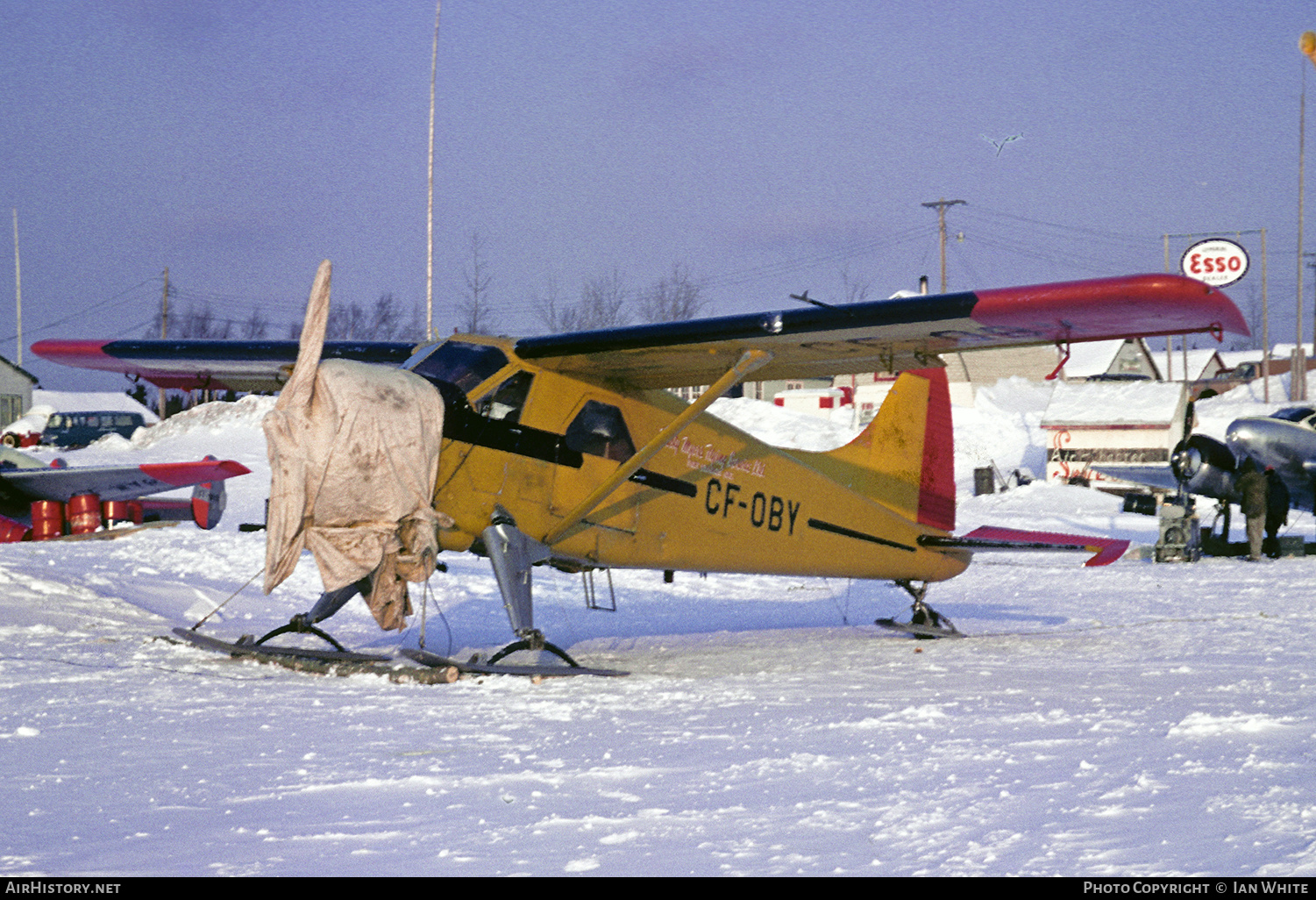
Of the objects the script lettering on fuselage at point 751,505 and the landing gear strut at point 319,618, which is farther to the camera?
the script lettering on fuselage at point 751,505

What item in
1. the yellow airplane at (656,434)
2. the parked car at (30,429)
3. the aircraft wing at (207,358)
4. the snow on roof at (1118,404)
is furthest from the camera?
the parked car at (30,429)

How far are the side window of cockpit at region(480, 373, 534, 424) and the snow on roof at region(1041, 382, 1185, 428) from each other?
27325 millimetres

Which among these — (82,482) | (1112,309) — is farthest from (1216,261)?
(1112,309)

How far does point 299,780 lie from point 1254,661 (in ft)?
21.1

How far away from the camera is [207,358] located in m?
10.0

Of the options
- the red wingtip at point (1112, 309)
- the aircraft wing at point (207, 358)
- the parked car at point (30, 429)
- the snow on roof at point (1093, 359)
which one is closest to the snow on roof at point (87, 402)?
the parked car at point (30, 429)

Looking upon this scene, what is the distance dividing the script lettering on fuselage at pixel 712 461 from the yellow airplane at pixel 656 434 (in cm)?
2

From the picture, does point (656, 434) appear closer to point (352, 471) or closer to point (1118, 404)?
point (352, 471)

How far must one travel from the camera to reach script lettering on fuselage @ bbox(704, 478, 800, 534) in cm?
909

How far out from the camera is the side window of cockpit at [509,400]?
7.53m

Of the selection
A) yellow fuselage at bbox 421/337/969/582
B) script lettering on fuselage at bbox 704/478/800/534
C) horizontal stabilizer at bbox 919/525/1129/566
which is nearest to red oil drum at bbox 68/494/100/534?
yellow fuselage at bbox 421/337/969/582

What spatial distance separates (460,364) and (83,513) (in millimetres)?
10648

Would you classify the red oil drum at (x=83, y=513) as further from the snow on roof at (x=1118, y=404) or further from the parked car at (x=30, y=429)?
the parked car at (x=30, y=429)
